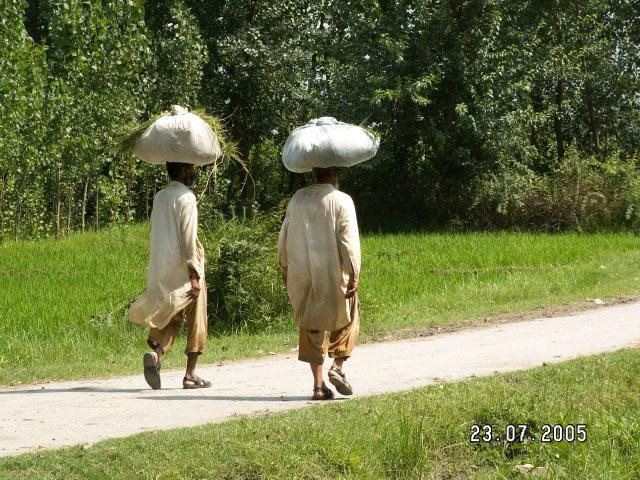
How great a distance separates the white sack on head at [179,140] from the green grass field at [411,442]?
215cm

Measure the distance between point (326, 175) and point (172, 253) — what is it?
1.30 m

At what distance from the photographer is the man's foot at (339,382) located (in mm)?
7809

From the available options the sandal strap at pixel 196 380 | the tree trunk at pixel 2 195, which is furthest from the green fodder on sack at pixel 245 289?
the tree trunk at pixel 2 195

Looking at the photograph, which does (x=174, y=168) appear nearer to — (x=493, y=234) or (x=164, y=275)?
(x=164, y=275)

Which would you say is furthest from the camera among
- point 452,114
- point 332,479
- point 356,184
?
point 356,184

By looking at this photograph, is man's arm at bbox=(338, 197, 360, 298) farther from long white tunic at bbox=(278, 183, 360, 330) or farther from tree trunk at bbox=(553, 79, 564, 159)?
tree trunk at bbox=(553, 79, 564, 159)

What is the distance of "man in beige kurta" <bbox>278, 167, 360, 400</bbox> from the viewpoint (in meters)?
7.86

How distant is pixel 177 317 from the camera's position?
8477 mm

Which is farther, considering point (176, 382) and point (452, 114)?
point (452, 114)

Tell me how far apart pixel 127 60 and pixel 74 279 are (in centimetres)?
1224

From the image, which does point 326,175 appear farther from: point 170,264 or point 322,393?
point 322,393

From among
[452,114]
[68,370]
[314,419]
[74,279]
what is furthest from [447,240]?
[314,419]

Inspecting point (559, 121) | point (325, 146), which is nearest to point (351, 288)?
point (325, 146)

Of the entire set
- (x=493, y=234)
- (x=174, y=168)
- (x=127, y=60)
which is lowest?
(x=493, y=234)
